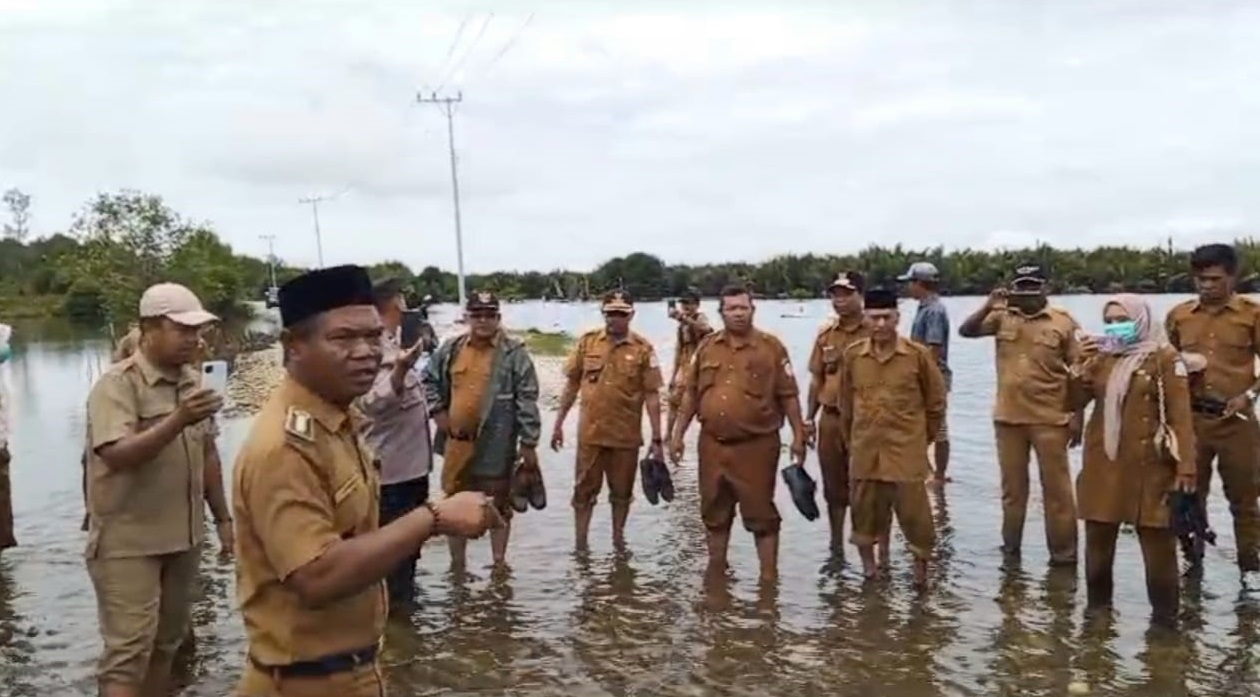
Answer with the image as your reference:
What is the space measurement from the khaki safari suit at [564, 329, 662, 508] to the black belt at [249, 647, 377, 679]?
611 centimetres

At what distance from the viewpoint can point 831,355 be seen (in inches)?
367

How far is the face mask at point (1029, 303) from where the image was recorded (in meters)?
8.48

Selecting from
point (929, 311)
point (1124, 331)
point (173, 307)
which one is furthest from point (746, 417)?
point (173, 307)

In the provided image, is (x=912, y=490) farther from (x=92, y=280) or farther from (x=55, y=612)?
(x=92, y=280)

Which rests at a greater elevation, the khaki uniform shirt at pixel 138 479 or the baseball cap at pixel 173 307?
the baseball cap at pixel 173 307

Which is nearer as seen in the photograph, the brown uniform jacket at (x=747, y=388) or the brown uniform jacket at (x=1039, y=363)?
the brown uniform jacket at (x=747, y=388)

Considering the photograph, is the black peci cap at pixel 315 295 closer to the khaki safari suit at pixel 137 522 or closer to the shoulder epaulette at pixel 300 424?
the shoulder epaulette at pixel 300 424

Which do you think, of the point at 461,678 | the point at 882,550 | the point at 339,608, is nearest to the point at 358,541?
the point at 339,608

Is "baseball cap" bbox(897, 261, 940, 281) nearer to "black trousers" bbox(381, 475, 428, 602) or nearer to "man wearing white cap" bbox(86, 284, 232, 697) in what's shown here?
"black trousers" bbox(381, 475, 428, 602)

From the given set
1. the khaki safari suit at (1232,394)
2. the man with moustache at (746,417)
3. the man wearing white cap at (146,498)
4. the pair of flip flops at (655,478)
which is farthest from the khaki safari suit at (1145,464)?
the man wearing white cap at (146,498)

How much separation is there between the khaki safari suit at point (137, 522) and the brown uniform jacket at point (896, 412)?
171 inches

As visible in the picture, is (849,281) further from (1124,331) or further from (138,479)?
(138,479)

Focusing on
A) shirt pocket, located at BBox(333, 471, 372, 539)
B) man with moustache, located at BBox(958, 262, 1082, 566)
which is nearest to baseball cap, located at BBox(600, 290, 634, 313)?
man with moustache, located at BBox(958, 262, 1082, 566)

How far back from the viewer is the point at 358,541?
9.37 ft
